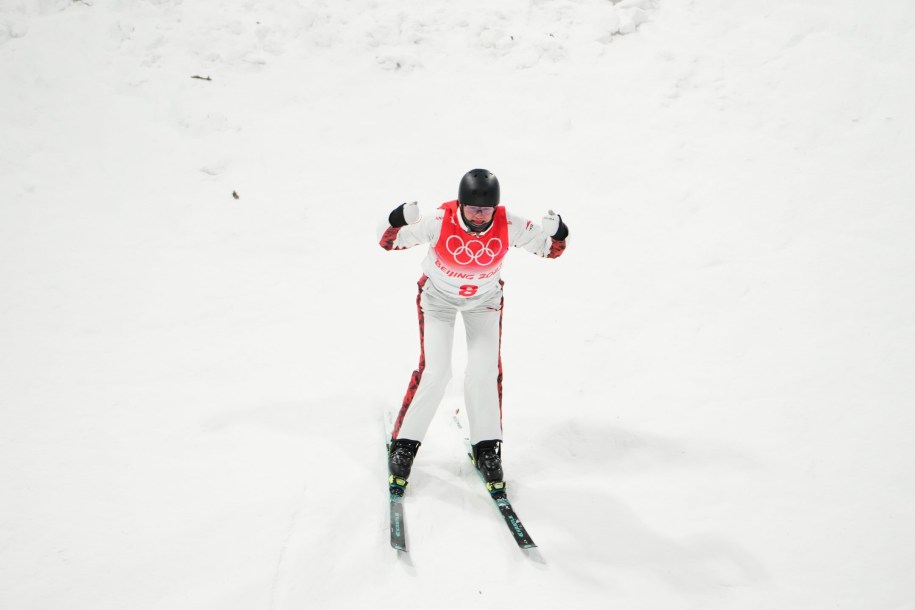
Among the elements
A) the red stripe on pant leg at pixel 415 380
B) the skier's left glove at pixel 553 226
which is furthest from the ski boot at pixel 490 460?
the skier's left glove at pixel 553 226

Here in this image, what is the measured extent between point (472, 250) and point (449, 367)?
0.83 meters

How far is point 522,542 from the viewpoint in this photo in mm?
3715

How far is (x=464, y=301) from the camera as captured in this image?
4.20 metres

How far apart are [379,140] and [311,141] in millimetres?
909

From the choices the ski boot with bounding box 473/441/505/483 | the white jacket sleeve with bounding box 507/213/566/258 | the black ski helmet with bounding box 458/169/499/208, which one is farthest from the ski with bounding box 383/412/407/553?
the black ski helmet with bounding box 458/169/499/208

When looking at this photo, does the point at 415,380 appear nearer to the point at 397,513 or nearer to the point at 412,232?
the point at 397,513

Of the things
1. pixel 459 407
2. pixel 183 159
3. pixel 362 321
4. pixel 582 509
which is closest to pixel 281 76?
pixel 183 159

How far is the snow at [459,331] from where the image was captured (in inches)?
144

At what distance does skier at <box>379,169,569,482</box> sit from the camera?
3934 millimetres

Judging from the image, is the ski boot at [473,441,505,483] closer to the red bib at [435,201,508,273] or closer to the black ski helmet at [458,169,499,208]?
the red bib at [435,201,508,273]

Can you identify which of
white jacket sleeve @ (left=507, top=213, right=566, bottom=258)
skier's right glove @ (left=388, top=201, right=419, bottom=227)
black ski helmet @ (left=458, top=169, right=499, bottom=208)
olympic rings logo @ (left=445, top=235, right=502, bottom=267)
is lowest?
olympic rings logo @ (left=445, top=235, right=502, bottom=267)

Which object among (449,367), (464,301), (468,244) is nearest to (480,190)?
(468,244)

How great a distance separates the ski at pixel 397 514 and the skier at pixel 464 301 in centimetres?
6

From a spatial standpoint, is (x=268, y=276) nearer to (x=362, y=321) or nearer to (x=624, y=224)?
(x=362, y=321)
